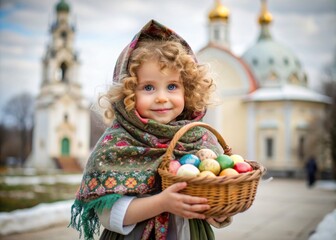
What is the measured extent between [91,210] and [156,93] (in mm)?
603

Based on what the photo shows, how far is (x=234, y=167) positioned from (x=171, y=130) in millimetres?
322

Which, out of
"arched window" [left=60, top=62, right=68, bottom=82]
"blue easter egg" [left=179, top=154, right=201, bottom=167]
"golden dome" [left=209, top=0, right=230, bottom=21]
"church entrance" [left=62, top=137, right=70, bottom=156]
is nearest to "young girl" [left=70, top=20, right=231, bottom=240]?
"blue easter egg" [left=179, top=154, right=201, bottom=167]

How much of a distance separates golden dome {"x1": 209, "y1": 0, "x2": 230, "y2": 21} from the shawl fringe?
34.7 meters

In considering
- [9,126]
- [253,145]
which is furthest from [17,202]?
[9,126]

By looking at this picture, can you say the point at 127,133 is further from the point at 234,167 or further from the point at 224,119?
the point at 224,119

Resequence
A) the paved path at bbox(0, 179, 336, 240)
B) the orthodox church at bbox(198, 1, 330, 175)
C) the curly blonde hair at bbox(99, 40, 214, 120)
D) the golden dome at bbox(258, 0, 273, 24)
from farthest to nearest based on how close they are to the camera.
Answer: the golden dome at bbox(258, 0, 273, 24) → the orthodox church at bbox(198, 1, 330, 175) → the paved path at bbox(0, 179, 336, 240) → the curly blonde hair at bbox(99, 40, 214, 120)

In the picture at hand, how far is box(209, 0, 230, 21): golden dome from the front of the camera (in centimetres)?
3531

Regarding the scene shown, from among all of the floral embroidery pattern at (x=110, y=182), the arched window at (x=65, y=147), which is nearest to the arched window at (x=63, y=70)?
the arched window at (x=65, y=147)

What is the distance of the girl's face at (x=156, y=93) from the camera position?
1970mm

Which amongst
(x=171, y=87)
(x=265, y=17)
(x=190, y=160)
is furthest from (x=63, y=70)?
(x=190, y=160)

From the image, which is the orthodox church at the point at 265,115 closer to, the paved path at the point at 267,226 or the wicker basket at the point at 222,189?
the paved path at the point at 267,226

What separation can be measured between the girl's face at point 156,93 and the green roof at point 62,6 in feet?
123

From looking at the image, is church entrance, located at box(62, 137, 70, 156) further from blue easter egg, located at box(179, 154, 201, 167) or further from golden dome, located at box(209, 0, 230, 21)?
blue easter egg, located at box(179, 154, 201, 167)

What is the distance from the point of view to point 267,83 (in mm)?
32344
